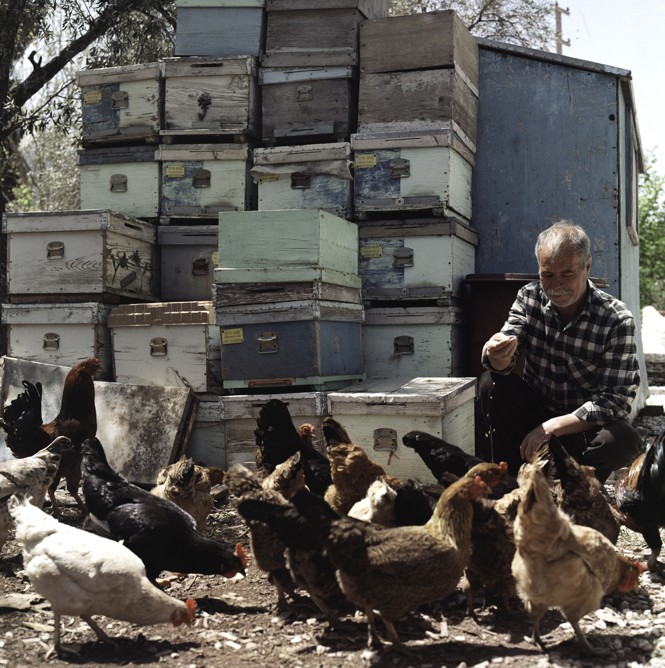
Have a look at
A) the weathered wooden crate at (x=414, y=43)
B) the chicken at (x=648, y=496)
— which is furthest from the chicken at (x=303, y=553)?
the weathered wooden crate at (x=414, y=43)

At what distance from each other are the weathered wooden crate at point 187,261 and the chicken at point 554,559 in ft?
13.8

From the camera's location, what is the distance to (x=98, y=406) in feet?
19.3

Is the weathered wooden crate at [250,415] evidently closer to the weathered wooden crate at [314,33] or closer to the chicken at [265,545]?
the chicken at [265,545]

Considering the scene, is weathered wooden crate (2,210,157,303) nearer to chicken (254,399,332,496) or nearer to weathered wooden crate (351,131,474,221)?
weathered wooden crate (351,131,474,221)

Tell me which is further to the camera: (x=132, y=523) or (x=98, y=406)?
(x=98, y=406)

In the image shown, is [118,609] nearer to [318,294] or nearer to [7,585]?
[7,585]

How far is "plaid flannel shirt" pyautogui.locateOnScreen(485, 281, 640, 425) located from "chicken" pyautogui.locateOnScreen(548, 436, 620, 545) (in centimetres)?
52

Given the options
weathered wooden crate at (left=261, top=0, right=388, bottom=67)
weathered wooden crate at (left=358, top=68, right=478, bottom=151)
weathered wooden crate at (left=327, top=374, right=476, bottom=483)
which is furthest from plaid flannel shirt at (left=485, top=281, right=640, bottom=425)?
weathered wooden crate at (left=261, top=0, right=388, bottom=67)

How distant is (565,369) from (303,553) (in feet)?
6.68

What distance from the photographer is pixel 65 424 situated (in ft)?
17.0

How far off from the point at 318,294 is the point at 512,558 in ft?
8.32

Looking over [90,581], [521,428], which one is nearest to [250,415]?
[521,428]

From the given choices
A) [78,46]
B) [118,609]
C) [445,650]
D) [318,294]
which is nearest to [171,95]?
[78,46]

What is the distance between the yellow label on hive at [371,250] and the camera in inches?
246
